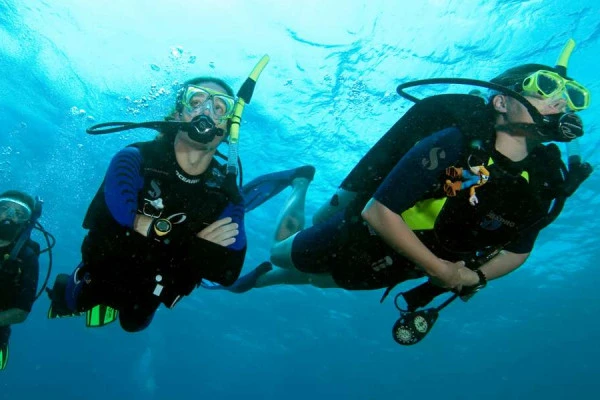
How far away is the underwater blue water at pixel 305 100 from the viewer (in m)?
10.1

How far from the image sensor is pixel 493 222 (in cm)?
369

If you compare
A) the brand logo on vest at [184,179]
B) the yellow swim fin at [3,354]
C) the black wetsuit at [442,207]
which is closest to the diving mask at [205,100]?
the brand logo on vest at [184,179]

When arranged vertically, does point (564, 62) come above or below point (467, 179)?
above

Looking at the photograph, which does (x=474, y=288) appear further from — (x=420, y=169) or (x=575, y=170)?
(x=420, y=169)

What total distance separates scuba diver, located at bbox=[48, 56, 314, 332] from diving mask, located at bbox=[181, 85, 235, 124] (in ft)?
0.04

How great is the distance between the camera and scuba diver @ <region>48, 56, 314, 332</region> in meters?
3.62

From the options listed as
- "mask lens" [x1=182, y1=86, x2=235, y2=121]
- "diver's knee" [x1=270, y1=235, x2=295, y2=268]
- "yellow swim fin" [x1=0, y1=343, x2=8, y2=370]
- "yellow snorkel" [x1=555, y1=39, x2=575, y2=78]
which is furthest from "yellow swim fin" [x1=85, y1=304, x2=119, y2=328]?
"yellow snorkel" [x1=555, y1=39, x2=575, y2=78]

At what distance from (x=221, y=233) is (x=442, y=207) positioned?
2.30 meters

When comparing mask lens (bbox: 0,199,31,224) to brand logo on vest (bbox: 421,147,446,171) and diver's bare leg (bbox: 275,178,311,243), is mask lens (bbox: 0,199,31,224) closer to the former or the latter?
diver's bare leg (bbox: 275,178,311,243)

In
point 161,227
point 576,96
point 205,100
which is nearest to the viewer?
point 576,96

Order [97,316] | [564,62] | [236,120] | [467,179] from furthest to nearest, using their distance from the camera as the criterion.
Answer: [97,316], [236,120], [564,62], [467,179]

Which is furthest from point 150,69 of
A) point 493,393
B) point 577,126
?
point 493,393

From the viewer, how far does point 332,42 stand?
424 inches

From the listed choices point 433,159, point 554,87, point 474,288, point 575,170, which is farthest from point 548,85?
point 474,288
